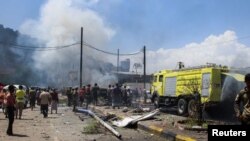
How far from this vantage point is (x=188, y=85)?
65.4 ft

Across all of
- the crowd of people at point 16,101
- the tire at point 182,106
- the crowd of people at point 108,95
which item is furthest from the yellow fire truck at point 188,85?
the crowd of people at point 16,101

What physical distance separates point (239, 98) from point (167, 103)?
1969 centimetres

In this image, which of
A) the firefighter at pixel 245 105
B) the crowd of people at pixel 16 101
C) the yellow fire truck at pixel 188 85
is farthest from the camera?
the yellow fire truck at pixel 188 85

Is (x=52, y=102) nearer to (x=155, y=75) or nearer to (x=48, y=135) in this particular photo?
(x=155, y=75)

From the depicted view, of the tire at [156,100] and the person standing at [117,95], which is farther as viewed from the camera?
the person standing at [117,95]

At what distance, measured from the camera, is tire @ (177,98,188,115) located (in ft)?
76.9

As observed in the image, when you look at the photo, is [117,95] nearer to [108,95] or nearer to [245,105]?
[108,95]

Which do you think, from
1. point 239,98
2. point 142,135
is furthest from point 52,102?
point 239,98

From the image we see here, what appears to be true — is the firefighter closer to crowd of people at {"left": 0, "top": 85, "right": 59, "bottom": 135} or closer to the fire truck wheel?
crowd of people at {"left": 0, "top": 85, "right": 59, "bottom": 135}

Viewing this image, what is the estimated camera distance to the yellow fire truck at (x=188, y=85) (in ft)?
70.2

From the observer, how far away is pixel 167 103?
87.8ft

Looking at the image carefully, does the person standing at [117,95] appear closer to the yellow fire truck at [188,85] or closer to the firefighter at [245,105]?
the yellow fire truck at [188,85]

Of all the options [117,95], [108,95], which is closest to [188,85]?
Answer: [117,95]

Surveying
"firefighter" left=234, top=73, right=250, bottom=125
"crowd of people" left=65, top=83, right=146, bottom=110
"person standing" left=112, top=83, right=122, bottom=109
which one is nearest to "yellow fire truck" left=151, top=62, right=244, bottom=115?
"person standing" left=112, top=83, right=122, bottom=109
